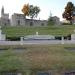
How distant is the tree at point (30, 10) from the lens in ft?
271

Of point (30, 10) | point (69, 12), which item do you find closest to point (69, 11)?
point (69, 12)

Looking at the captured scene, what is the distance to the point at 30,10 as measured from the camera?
84938 mm

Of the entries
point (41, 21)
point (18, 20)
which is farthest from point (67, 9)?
point (18, 20)

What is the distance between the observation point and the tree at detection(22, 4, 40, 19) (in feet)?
271

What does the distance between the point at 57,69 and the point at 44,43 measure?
11.0 meters

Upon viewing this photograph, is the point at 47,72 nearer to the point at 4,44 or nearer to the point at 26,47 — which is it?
the point at 26,47

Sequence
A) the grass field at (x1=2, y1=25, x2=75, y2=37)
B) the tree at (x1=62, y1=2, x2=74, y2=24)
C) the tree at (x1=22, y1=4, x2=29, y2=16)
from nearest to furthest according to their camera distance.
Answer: the grass field at (x1=2, y1=25, x2=75, y2=37) → the tree at (x1=62, y1=2, x2=74, y2=24) → the tree at (x1=22, y1=4, x2=29, y2=16)

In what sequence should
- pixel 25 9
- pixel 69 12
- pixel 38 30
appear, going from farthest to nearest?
pixel 25 9 < pixel 69 12 < pixel 38 30

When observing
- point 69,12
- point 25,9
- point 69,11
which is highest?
point 25,9

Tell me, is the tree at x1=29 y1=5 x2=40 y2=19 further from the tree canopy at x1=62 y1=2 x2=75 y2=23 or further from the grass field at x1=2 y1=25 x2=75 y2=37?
the grass field at x1=2 y1=25 x2=75 y2=37

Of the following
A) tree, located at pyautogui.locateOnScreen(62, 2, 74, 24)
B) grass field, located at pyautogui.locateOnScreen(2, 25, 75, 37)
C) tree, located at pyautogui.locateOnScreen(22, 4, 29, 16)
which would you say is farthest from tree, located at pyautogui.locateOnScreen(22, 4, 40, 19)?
grass field, located at pyautogui.locateOnScreen(2, 25, 75, 37)

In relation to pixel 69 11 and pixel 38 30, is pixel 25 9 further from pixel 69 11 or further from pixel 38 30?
pixel 38 30

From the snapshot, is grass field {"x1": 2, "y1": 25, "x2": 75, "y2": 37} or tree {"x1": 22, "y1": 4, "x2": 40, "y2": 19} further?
tree {"x1": 22, "y1": 4, "x2": 40, "y2": 19}

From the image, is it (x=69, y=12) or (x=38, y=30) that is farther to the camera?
(x=69, y=12)
